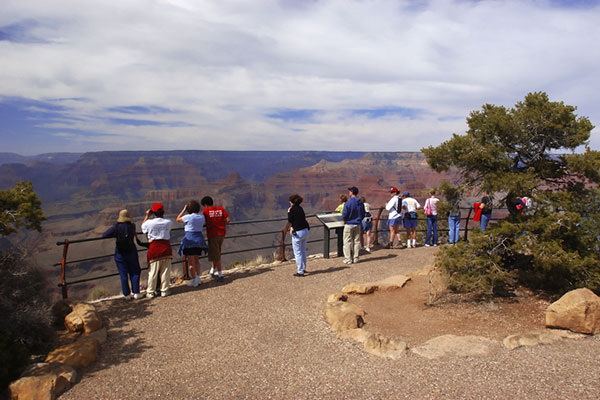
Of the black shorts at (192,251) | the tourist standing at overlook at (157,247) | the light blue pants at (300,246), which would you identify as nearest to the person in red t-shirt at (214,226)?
the black shorts at (192,251)

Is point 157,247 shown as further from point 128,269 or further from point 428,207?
point 428,207

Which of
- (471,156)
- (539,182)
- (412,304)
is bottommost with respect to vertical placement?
(412,304)

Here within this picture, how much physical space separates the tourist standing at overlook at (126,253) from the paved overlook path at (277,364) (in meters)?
0.41

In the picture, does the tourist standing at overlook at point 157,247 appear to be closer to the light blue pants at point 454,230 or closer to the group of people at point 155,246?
the group of people at point 155,246

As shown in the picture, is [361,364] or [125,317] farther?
[125,317]

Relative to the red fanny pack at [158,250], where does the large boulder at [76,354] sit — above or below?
below

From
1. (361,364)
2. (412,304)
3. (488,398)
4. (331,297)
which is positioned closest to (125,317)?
(331,297)

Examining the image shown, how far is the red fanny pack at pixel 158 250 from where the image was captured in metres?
7.45

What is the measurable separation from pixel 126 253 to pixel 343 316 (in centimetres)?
420

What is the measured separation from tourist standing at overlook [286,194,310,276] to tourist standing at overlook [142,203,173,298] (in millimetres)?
2688

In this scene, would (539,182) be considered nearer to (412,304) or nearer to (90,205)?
(412,304)

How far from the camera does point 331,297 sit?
7.21 meters

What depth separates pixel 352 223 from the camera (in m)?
9.59

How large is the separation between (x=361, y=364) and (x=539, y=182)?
439 cm
